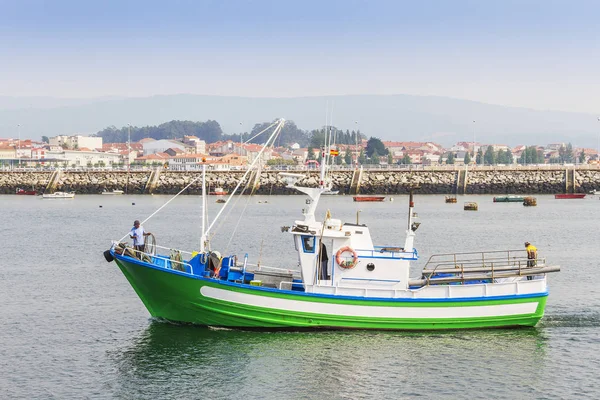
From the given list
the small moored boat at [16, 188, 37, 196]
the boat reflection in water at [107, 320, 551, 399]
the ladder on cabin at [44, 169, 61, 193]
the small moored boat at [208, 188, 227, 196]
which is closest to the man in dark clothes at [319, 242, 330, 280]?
the boat reflection in water at [107, 320, 551, 399]

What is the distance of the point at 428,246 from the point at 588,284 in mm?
14277

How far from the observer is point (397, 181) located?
109688 millimetres

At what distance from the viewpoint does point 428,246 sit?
47250 millimetres

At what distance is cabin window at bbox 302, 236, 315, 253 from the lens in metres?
24.2

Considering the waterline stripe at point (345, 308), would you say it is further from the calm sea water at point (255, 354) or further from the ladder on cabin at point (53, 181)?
the ladder on cabin at point (53, 181)

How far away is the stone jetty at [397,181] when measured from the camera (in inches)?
4200

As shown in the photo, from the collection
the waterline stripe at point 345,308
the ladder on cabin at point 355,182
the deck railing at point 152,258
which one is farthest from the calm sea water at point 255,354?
the ladder on cabin at point 355,182

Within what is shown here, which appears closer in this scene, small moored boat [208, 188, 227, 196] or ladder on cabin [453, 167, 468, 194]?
small moored boat [208, 188, 227, 196]

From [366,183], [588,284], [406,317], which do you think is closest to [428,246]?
[588,284]

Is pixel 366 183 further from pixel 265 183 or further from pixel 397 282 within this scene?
pixel 397 282

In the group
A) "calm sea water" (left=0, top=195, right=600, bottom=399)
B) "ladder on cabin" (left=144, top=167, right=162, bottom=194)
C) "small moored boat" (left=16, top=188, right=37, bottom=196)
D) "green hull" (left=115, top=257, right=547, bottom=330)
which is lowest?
"calm sea water" (left=0, top=195, right=600, bottom=399)

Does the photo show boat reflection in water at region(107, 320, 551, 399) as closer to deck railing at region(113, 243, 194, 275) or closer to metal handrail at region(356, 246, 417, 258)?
deck railing at region(113, 243, 194, 275)

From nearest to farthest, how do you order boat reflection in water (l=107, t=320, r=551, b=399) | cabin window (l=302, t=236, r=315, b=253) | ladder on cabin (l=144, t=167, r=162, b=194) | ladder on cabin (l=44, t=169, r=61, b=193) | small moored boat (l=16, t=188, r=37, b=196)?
1. boat reflection in water (l=107, t=320, r=551, b=399)
2. cabin window (l=302, t=236, r=315, b=253)
3. ladder on cabin (l=144, t=167, r=162, b=194)
4. small moored boat (l=16, t=188, r=37, b=196)
5. ladder on cabin (l=44, t=169, r=61, b=193)

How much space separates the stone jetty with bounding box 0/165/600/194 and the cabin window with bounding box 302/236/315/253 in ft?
256
